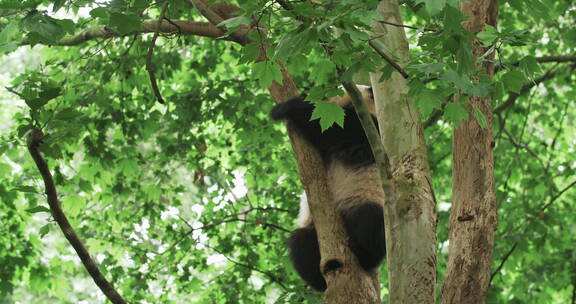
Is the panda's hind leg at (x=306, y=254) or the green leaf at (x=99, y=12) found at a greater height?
the green leaf at (x=99, y=12)

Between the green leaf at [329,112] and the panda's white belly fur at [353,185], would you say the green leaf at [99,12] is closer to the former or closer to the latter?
the green leaf at [329,112]

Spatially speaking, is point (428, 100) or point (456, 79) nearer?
point (456, 79)

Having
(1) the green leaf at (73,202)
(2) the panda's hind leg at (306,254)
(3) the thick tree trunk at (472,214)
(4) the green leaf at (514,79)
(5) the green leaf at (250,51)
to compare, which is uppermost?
(1) the green leaf at (73,202)

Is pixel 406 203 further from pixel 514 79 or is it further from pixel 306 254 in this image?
pixel 306 254

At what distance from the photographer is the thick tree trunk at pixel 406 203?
9.23 feet

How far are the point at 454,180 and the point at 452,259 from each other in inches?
19.5

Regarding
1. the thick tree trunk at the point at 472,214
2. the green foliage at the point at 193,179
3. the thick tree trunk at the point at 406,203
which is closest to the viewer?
the thick tree trunk at the point at 406,203

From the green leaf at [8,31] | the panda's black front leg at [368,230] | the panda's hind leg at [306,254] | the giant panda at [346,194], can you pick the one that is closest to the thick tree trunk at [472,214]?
the panda's black front leg at [368,230]

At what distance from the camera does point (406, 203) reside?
2.93 meters

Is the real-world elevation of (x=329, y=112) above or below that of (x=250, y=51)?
below

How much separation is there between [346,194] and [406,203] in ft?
7.52

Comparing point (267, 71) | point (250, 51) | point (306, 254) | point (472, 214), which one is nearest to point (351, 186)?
point (306, 254)

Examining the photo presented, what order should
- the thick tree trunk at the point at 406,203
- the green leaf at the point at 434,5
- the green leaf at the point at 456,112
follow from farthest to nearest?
1. the green leaf at the point at 456,112
2. the thick tree trunk at the point at 406,203
3. the green leaf at the point at 434,5

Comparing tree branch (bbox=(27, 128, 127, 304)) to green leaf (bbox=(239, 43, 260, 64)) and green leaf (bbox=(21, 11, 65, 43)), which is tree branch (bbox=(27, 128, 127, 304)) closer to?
green leaf (bbox=(21, 11, 65, 43))
